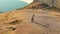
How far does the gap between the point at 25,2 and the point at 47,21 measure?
11.5 metres

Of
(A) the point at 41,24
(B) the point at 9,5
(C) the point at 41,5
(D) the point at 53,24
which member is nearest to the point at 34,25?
(A) the point at 41,24

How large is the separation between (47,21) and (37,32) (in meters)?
1.50

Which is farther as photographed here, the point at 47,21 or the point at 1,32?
the point at 47,21

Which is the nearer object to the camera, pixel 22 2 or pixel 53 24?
pixel 53 24

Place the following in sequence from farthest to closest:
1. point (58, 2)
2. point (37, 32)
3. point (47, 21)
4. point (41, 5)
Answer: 1. point (41, 5)
2. point (58, 2)
3. point (47, 21)
4. point (37, 32)

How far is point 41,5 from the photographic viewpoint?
15.6m

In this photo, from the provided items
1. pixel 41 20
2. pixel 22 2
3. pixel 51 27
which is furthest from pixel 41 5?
pixel 51 27

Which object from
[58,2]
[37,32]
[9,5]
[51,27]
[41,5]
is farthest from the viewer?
[9,5]

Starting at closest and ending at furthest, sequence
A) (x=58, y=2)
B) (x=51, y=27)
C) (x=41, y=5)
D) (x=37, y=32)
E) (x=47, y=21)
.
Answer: (x=37, y=32), (x=51, y=27), (x=47, y=21), (x=58, y=2), (x=41, y=5)

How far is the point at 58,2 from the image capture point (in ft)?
44.8

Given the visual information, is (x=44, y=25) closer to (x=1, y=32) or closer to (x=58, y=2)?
(x=1, y=32)

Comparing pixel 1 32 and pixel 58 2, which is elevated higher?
pixel 58 2

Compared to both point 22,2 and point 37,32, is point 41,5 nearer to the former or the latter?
point 22,2

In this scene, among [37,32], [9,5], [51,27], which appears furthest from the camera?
[9,5]
